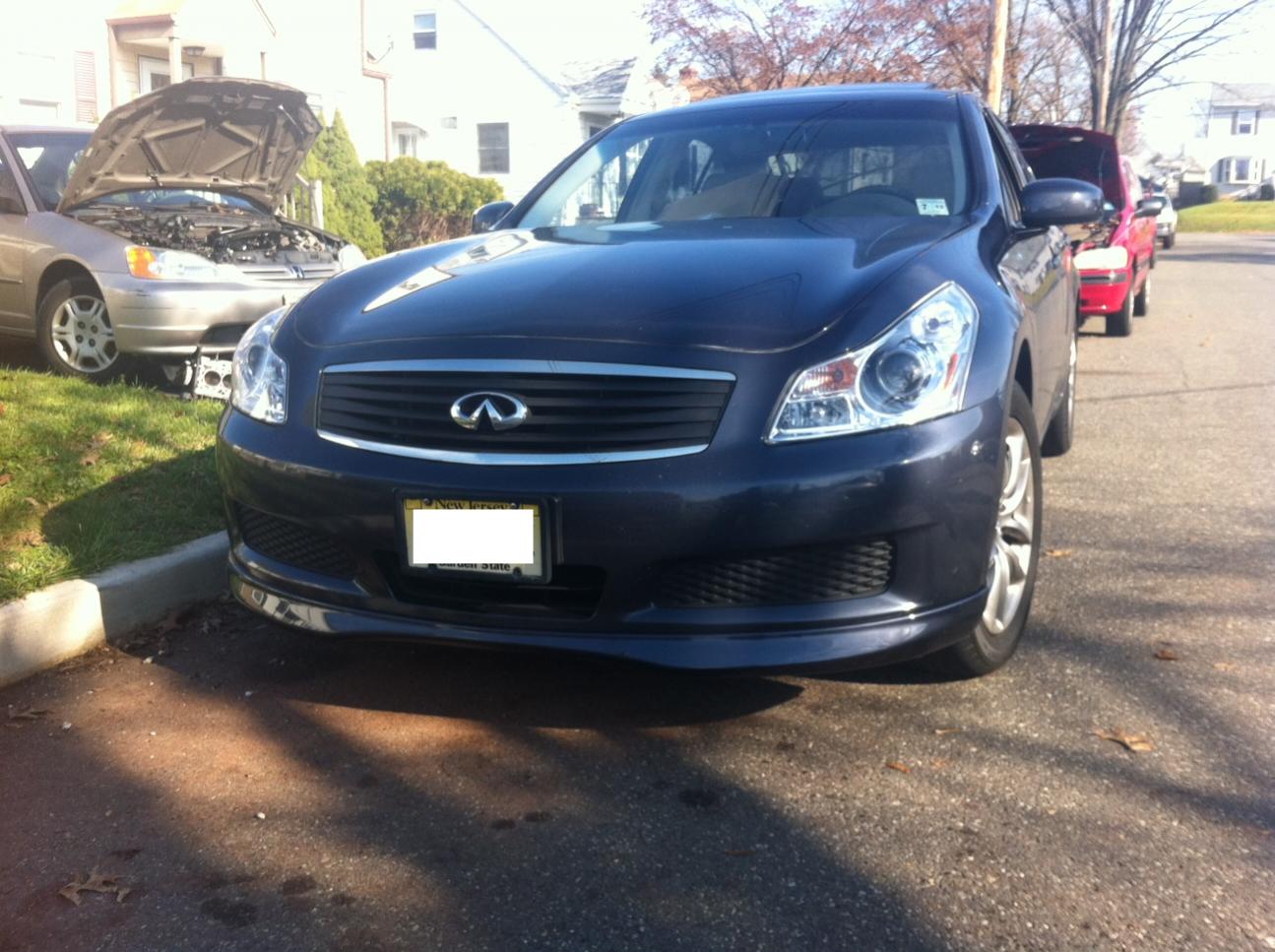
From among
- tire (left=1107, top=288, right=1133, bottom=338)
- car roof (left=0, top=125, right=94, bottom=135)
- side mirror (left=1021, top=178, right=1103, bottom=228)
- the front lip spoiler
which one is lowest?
the front lip spoiler

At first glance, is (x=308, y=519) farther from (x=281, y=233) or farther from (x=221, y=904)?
(x=281, y=233)

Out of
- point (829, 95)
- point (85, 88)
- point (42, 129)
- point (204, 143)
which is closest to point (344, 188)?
point (85, 88)

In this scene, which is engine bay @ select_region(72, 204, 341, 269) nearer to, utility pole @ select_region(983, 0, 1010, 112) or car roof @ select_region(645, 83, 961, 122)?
car roof @ select_region(645, 83, 961, 122)

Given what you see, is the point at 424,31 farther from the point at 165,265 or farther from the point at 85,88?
the point at 165,265

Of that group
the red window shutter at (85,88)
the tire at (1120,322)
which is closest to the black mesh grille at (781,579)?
the tire at (1120,322)

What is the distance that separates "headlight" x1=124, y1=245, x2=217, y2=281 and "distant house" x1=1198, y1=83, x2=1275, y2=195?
3318 inches

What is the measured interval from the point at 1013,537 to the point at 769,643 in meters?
1.05

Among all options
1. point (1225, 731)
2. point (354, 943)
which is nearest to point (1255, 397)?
point (1225, 731)

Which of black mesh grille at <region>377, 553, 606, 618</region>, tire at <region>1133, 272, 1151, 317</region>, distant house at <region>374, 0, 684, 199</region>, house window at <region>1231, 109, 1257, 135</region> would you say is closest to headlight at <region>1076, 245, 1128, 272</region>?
tire at <region>1133, 272, 1151, 317</region>

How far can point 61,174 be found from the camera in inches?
334

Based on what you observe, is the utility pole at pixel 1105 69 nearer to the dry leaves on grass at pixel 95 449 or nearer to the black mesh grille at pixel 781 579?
the dry leaves on grass at pixel 95 449

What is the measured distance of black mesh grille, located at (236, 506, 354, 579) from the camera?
3248mm

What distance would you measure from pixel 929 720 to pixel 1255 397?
590 centimetres

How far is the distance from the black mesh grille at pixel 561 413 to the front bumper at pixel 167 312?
459cm
